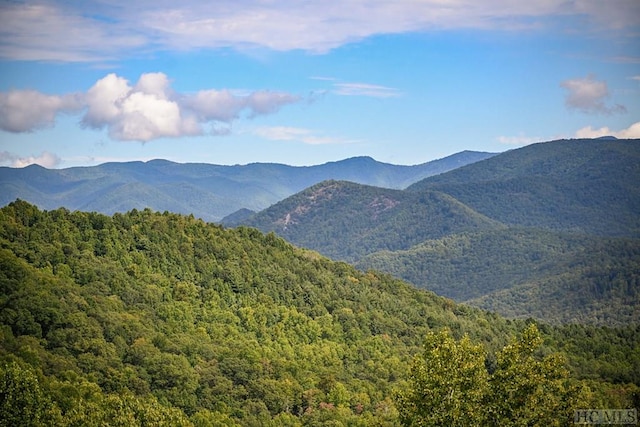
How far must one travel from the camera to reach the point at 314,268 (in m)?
149

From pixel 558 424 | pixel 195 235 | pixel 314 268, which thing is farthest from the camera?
pixel 314 268

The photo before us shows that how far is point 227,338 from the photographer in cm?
10338

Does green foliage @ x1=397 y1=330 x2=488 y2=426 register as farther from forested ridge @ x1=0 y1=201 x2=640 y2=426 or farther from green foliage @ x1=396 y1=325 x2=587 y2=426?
forested ridge @ x1=0 y1=201 x2=640 y2=426

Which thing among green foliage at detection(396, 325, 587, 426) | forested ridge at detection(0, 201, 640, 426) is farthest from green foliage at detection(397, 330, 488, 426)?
forested ridge at detection(0, 201, 640, 426)

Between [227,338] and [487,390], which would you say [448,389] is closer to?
[487,390]

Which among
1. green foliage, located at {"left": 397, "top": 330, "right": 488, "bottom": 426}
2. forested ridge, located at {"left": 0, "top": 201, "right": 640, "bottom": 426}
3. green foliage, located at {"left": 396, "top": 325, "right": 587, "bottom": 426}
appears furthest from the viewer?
forested ridge, located at {"left": 0, "top": 201, "right": 640, "bottom": 426}

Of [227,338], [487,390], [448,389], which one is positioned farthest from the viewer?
[227,338]

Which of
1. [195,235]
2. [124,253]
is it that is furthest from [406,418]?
[195,235]

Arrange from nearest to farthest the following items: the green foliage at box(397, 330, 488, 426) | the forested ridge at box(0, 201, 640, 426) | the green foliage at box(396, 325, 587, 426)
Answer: the green foliage at box(396, 325, 587, 426)
the green foliage at box(397, 330, 488, 426)
the forested ridge at box(0, 201, 640, 426)

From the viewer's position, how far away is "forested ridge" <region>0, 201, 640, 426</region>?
49.2 metres

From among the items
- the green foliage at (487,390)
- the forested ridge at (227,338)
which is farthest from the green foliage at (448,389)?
the forested ridge at (227,338)

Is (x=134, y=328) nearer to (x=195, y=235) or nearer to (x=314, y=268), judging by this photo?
(x=195, y=235)

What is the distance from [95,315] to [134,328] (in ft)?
16.2

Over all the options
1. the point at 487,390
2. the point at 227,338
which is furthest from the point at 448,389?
the point at 227,338
